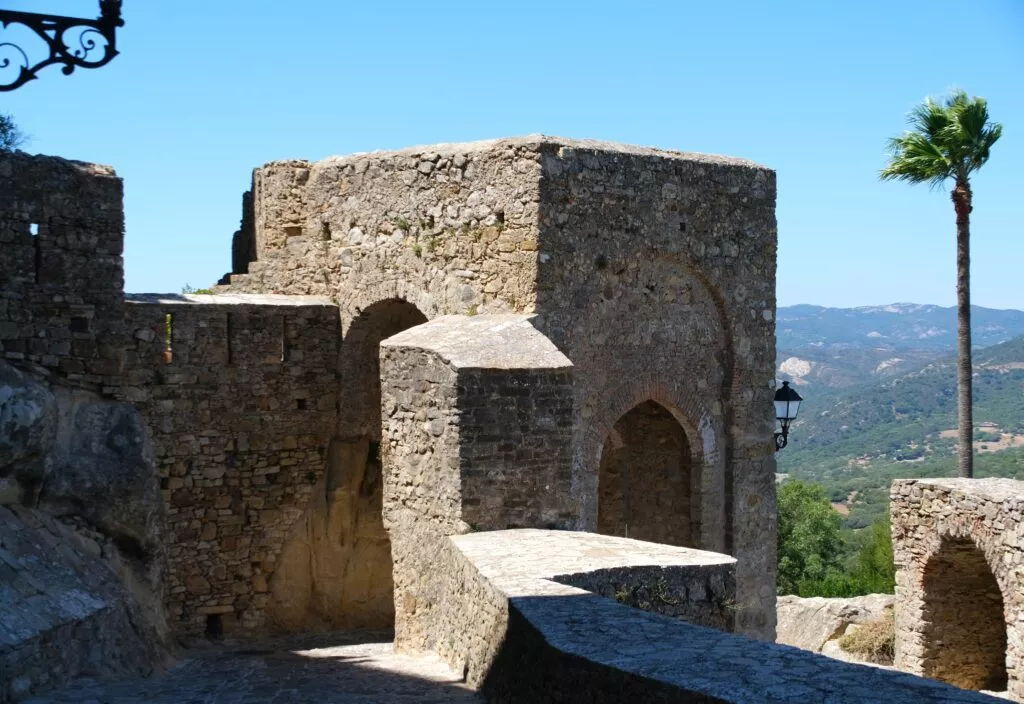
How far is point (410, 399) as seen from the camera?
10.2 metres

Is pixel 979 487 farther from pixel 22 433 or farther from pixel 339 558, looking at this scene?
pixel 22 433

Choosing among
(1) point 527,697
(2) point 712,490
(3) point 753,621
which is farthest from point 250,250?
(1) point 527,697

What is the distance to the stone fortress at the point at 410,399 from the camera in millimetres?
9438

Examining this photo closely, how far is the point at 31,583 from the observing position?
361 inches

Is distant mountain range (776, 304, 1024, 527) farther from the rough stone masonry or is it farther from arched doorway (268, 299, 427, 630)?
arched doorway (268, 299, 427, 630)

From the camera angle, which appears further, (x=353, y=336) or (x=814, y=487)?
(x=814, y=487)

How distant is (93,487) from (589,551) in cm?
493

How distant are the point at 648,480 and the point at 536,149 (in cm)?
404

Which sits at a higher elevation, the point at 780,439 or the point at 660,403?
the point at 660,403

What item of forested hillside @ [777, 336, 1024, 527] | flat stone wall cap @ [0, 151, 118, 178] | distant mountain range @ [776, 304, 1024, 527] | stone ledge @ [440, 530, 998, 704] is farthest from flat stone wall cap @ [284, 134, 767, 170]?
forested hillside @ [777, 336, 1024, 527]

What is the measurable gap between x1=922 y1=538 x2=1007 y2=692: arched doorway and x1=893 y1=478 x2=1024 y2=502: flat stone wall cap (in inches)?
45.7

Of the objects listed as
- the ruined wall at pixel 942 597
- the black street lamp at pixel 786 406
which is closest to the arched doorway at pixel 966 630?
the ruined wall at pixel 942 597

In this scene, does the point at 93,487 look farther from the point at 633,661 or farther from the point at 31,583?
the point at 633,661

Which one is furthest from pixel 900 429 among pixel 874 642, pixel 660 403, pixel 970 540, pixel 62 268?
pixel 62 268
